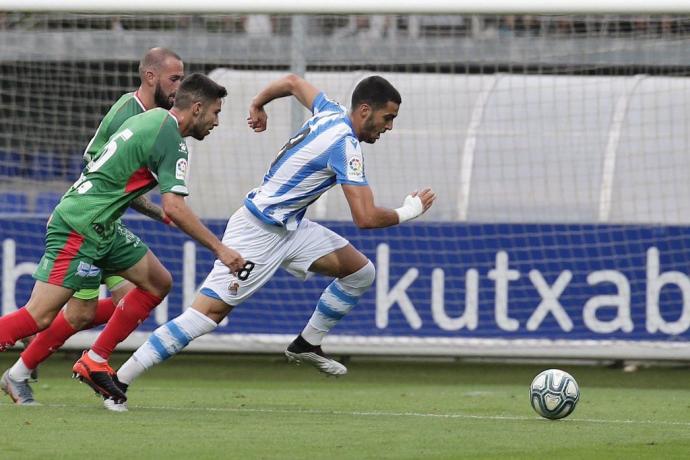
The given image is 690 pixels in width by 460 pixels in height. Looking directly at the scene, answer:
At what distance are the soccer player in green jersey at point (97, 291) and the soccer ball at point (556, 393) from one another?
2417 millimetres

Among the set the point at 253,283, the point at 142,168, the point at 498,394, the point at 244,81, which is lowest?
the point at 498,394

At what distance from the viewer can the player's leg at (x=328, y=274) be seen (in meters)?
8.55

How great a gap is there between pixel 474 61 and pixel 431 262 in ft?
9.95

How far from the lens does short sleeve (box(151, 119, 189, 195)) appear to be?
299 inches

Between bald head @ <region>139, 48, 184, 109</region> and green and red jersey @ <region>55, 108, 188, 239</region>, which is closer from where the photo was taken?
green and red jersey @ <region>55, 108, 188, 239</region>

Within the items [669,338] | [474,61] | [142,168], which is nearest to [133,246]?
[142,168]

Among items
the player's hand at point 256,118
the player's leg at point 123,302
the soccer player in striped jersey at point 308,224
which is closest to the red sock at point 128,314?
the player's leg at point 123,302

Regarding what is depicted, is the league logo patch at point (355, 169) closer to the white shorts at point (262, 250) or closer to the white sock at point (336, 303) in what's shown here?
the white shorts at point (262, 250)

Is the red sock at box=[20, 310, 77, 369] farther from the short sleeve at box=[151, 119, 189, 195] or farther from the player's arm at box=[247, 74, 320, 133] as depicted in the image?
the player's arm at box=[247, 74, 320, 133]

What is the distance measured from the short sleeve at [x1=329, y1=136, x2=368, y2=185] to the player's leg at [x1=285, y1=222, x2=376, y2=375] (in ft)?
1.82

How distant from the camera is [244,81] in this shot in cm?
1344

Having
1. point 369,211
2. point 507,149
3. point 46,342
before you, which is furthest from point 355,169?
point 507,149

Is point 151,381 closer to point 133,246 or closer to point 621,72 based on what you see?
point 133,246

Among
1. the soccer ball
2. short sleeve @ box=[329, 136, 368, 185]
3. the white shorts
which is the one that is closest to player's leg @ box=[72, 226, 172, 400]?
the white shorts
